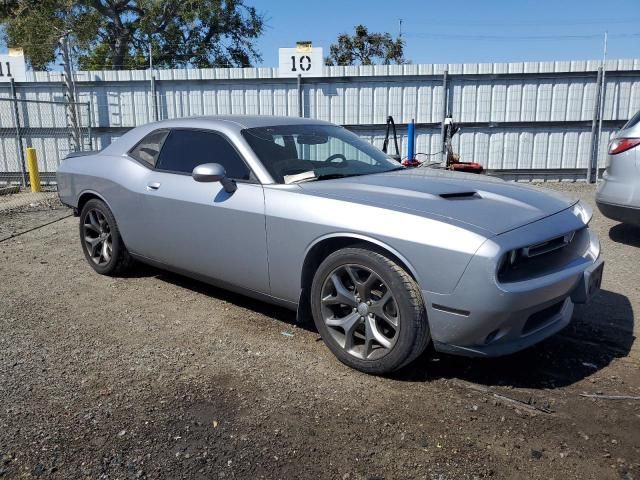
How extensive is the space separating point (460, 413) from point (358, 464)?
0.71m

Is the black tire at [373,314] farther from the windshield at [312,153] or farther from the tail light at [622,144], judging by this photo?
the tail light at [622,144]

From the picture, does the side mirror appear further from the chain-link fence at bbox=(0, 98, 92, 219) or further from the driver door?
the chain-link fence at bbox=(0, 98, 92, 219)

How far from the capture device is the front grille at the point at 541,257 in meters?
2.93

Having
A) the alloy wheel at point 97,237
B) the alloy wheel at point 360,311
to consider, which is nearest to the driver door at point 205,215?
the alloy wheel at point 360,311

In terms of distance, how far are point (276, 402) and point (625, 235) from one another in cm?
574

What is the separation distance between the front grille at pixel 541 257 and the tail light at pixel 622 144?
3059mm

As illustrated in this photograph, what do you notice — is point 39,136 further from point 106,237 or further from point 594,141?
point 594,141

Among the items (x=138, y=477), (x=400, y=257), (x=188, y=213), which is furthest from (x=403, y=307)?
(x=188, y=213)

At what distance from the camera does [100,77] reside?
12445 mm

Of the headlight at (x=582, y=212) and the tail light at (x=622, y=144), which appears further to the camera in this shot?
the tail light at (x=622, y=144)

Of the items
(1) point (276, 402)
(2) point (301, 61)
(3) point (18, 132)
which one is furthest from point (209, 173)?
(3) point (18, 132)

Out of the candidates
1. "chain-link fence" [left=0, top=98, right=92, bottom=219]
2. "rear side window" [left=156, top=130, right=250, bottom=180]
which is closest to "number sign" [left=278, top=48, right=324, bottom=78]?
"chain-link fence" [left=0, top=98, right=92, bottom=219]

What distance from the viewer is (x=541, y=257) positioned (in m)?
3.16

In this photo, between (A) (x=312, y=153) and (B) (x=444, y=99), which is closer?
(A) (x=312, y=153)
